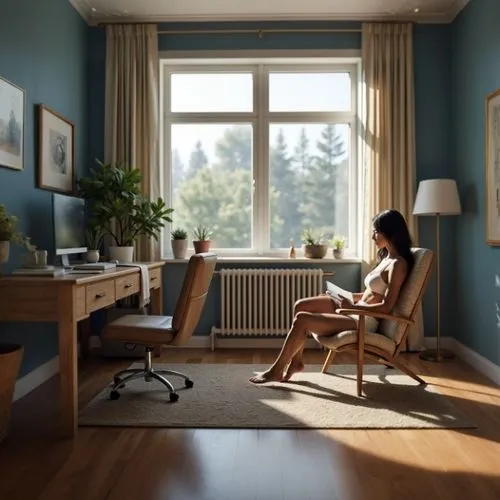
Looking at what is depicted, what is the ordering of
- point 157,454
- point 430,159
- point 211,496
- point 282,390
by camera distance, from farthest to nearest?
point 430,159 < point 282,390 < point 157,454 < point 211,496

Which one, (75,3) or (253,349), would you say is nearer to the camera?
(75,3)

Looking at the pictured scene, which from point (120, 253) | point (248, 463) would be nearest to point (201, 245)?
point (120, 253)

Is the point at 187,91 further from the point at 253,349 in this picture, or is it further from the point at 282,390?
the point at 282,390

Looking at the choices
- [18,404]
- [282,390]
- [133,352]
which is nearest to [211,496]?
[282,390]

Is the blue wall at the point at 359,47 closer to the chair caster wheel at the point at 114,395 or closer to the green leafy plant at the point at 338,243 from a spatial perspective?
the green leafy plant at the point at 338,243

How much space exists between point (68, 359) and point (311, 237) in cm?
265

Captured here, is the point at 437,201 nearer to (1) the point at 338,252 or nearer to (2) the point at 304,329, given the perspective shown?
(1) the point at 338,252

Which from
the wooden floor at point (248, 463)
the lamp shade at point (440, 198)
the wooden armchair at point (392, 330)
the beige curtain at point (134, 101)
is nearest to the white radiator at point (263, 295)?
the beige curtain at point (134, 101)

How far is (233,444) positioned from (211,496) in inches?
19.5

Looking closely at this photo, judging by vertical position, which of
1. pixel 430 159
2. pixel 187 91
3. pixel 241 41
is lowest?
pixel 430 159

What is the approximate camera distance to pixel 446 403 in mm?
3037

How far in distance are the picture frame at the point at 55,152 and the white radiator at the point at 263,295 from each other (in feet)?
4.96

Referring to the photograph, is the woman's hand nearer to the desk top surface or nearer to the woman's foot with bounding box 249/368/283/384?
the woman's foot with bounding box 249/368/283/384

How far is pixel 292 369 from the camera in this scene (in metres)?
3.47
